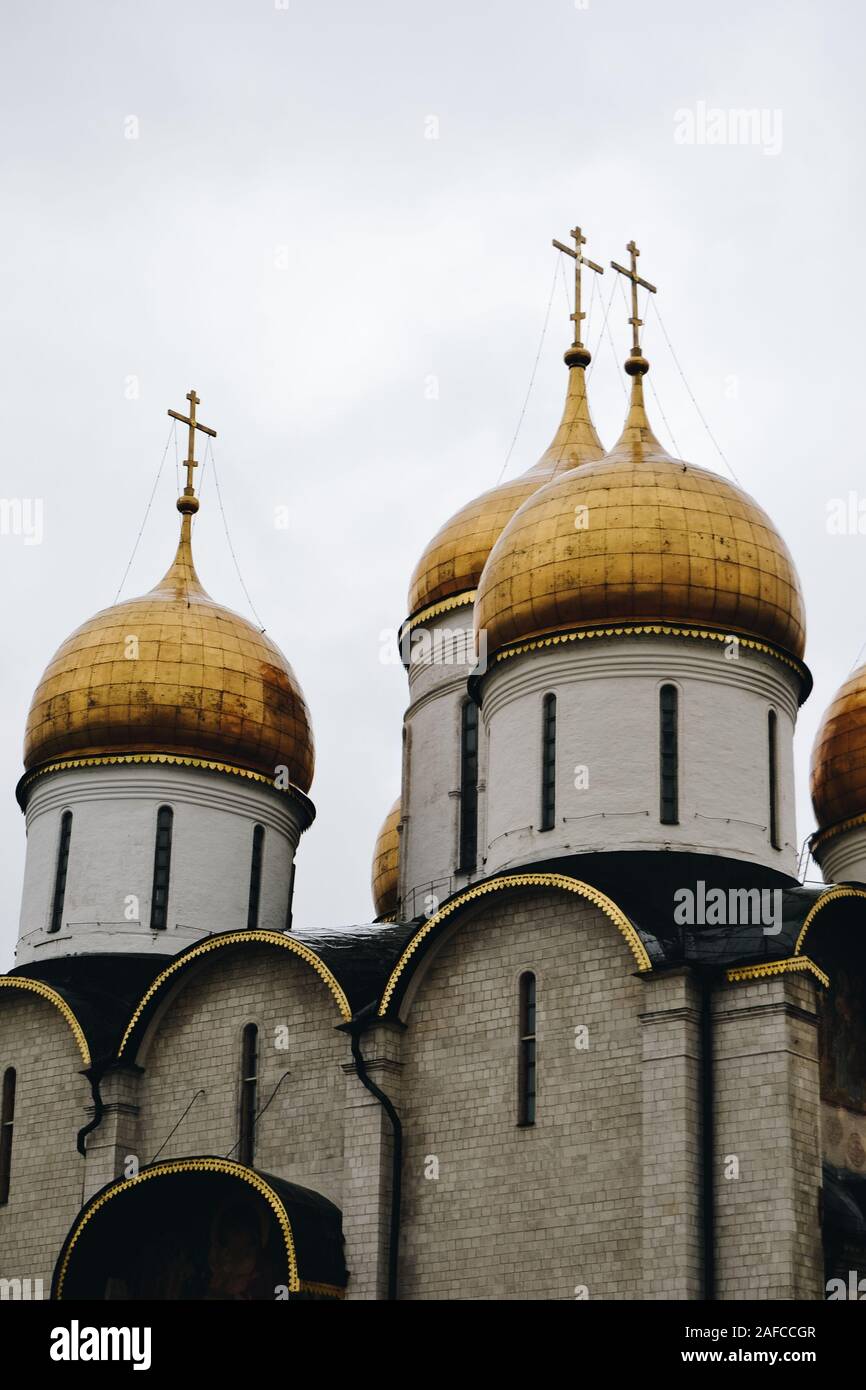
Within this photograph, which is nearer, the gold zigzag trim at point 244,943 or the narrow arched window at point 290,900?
the gold zigzag trim at point 244,943

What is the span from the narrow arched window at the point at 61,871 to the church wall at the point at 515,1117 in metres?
4.88

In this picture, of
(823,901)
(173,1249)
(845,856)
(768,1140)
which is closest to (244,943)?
(173,1249)

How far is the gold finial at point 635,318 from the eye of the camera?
771 inches

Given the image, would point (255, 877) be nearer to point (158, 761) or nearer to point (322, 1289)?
point (158, 761)

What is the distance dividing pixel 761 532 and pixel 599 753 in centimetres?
242

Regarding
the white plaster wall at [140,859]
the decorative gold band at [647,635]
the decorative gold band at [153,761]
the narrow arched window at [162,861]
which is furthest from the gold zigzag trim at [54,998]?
the decorative gold band at [647,635]

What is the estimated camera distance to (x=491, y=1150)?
52.5 feet

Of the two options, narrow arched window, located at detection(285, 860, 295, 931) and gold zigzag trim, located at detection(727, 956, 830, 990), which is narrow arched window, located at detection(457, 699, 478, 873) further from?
gold zigzag trim, located at detection(727, 956, 830, 990)

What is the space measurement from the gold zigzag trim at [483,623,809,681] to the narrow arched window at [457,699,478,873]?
110 inches

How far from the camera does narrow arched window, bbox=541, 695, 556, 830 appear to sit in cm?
1741

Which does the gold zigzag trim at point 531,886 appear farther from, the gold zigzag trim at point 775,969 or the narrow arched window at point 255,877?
the narrow arched window at point 255,877
